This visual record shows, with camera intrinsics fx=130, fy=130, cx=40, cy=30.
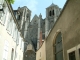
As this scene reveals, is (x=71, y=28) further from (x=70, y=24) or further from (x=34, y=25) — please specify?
(x=34, y=25)

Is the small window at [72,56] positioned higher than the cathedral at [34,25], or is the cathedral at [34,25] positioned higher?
the cathedral at [34,25]

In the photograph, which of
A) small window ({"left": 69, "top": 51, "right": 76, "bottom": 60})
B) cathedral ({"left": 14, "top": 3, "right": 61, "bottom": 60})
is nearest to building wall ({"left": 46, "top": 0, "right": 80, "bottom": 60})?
small window ({"left": 69, "top": 51, "right": 76, "bottom": 60})

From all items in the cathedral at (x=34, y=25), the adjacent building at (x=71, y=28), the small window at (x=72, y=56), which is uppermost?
the cathedral at (x=34, y=25)

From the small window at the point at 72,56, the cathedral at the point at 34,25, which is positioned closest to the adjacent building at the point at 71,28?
the small window at the point at 72,56

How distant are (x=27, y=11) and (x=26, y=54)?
16.9 metres

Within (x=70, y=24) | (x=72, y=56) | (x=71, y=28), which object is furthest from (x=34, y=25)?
(x=72, y=56)

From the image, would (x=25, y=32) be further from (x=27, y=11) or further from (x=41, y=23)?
(x=27, y=11)

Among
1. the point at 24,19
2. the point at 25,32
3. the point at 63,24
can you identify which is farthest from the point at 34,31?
the point at 63,24

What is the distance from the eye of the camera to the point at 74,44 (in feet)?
20.1

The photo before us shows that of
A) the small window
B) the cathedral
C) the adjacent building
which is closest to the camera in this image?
the adjacent building

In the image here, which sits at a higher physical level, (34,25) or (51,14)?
(51,14)

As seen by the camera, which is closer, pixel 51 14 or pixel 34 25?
pixel 34 25

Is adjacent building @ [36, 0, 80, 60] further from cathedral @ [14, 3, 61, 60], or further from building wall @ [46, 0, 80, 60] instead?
cathedral @ [14, 3, 61, 60]

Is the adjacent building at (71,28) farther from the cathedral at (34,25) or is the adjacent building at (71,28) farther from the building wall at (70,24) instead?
the cathedral at (34,25)
